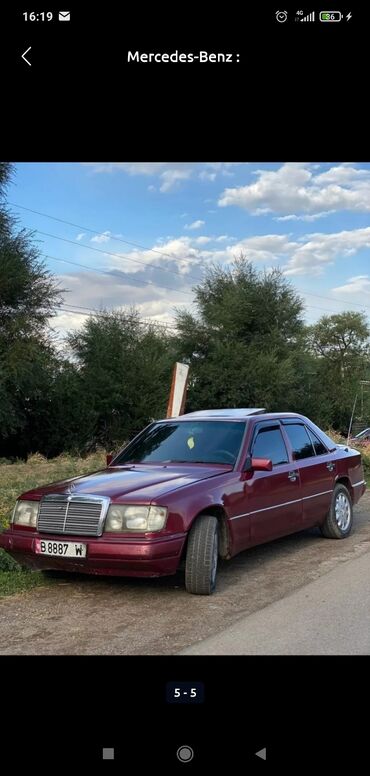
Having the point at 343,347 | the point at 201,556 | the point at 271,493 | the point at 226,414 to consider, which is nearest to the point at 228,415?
the point at 226,414

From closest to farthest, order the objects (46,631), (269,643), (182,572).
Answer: (269,643) → (46,631) → (182,572)

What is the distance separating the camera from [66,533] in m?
5.01

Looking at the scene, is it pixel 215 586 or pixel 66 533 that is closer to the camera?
pixel 66 533

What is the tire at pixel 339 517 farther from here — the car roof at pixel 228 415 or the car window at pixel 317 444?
the car roof at pixel 228 415

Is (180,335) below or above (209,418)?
above

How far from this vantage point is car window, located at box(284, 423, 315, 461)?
284 inches

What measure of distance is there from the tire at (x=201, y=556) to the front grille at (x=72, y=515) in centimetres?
75

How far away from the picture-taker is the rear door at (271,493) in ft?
19.5
